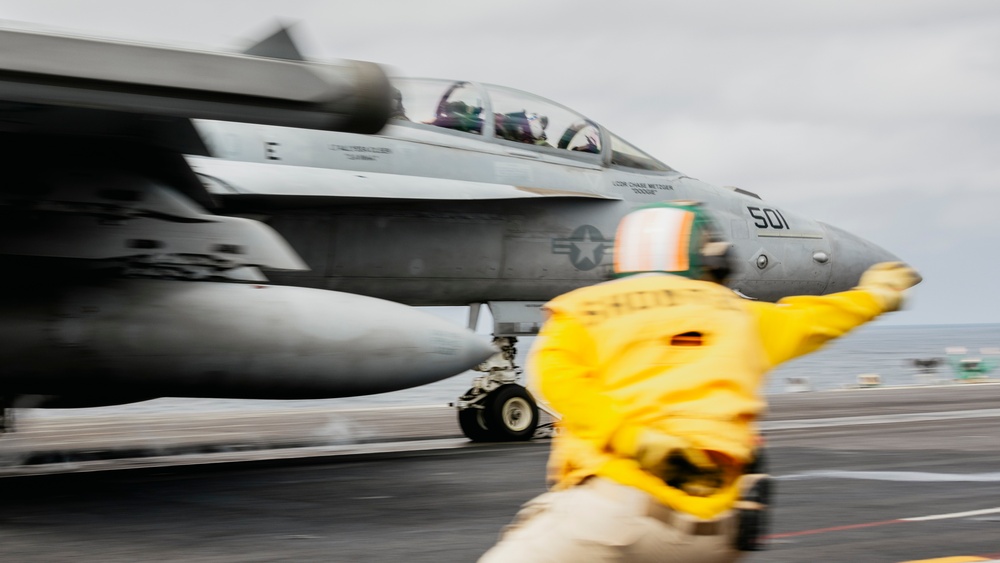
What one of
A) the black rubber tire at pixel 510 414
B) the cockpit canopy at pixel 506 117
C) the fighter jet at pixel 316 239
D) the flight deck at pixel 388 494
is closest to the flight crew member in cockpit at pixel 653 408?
the flight deck at pixel 388 494

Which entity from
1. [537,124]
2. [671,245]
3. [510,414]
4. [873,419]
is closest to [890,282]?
[671,245]

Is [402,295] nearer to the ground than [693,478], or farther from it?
farther from it

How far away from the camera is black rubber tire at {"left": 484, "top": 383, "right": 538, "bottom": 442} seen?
44.0 feet

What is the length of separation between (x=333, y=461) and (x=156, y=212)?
418cm

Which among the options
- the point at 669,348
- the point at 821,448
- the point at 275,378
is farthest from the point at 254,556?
the point at 821,448

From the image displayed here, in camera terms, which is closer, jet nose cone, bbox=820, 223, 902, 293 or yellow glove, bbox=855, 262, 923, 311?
yellow glove, bbox=855, 262, 923, 311

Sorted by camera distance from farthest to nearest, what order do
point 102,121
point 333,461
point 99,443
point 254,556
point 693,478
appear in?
1. point 99,443
2. point 333,461
3. point 102,121
4. point 254,556
5. point 693,478

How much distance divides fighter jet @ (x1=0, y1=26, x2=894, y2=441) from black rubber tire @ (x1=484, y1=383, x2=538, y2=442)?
0.09 ft

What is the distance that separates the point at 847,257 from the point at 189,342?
356 inches

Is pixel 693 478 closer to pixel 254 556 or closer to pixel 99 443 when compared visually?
pixel 254 556

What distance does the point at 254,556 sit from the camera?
6355 mm

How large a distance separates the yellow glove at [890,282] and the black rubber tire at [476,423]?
1009 cm

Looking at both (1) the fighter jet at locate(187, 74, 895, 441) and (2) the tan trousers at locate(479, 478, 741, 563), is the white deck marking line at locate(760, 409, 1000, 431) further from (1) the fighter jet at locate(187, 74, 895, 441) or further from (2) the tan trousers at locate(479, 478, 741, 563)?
(2) the tan trousers at locate(479, 478, 741, 563)

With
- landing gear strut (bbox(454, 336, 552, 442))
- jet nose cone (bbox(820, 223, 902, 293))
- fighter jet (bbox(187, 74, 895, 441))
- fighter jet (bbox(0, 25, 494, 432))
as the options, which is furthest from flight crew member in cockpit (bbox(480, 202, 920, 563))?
jet nose cone (bbox(820, 223, 902, 293))
